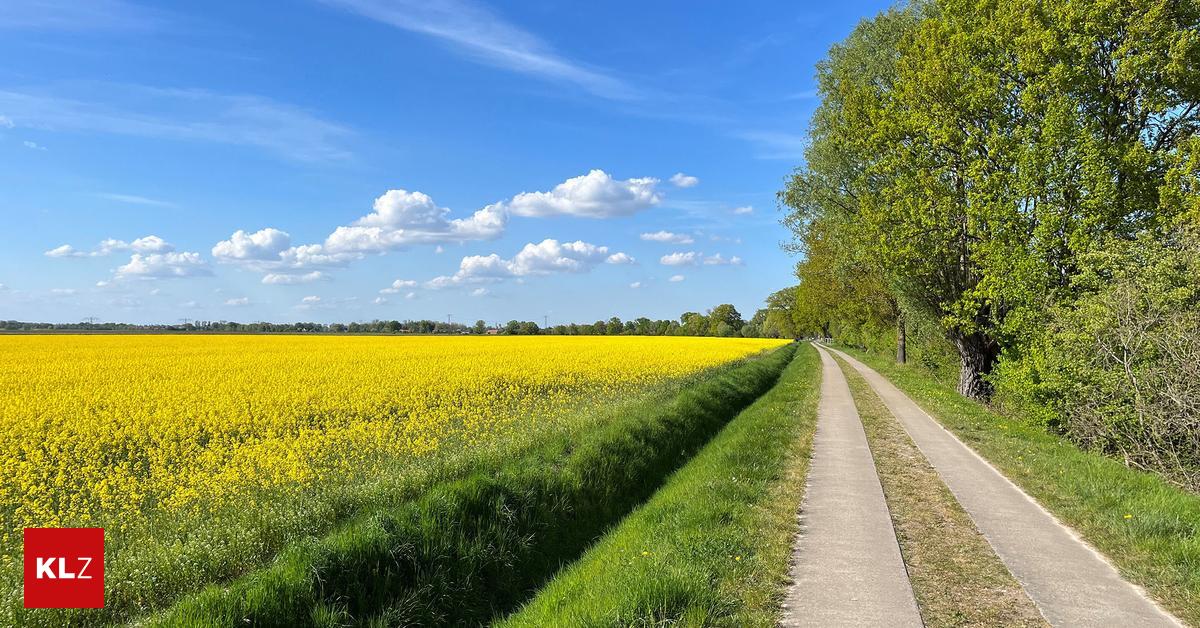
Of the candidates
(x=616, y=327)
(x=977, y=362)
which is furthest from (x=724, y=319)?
(x=977, y=362)

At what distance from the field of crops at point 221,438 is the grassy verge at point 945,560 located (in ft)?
20.0

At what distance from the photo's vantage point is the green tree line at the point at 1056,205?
36.1 feet

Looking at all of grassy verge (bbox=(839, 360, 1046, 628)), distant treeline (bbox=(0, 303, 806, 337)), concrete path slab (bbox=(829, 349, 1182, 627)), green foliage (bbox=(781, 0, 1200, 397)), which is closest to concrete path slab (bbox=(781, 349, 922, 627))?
grassy verge (bbox=(839, 360, 1046, 628))

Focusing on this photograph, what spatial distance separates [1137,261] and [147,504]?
17.3 meters

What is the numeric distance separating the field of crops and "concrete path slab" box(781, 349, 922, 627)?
5.07m

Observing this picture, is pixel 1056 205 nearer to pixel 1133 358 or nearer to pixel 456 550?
pixel 1133 358

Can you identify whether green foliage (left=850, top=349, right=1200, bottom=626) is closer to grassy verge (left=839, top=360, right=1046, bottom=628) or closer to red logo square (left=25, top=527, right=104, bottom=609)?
grassy verge (left=839, top=360, right=1046, bottom=628)

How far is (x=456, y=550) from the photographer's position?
20.7ft

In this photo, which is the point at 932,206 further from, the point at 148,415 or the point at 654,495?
the point at 148,415

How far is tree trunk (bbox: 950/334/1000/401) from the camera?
20.3m

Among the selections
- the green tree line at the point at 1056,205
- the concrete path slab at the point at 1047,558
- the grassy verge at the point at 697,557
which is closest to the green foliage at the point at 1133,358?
the green tree line at the point at 1056,205

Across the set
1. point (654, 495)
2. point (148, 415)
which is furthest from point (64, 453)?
point (654, 495)

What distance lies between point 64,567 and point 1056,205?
64.8ft

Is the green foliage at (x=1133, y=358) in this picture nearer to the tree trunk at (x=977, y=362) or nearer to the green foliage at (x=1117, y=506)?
the green foliage at (x=1117, y=506)
